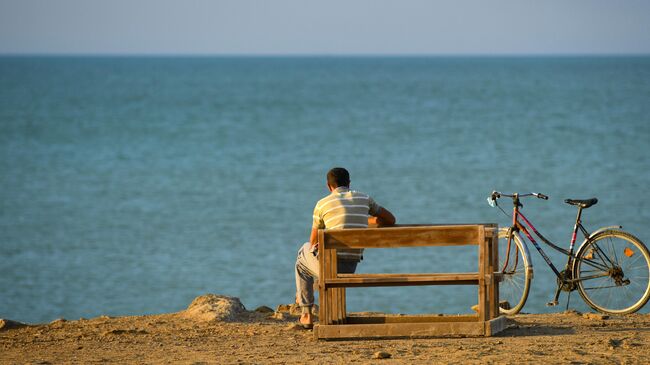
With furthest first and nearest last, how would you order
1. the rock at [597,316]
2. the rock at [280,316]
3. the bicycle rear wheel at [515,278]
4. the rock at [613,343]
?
the rock at [280,316], the bicycle rear wheel at [515,278], the rock at [597,316], the rock at [613,343]

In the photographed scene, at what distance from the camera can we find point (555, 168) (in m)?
44.9

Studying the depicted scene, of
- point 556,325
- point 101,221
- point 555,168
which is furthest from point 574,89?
point 556,325

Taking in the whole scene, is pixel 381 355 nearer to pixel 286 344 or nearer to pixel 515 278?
pixel 286 344

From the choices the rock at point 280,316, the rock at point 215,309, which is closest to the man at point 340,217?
the rock at point 280,316

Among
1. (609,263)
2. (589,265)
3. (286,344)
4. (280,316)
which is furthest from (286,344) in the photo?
(609,263)

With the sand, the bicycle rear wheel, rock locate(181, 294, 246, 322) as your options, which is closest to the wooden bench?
the sand

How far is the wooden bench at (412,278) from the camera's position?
8867 millimetres

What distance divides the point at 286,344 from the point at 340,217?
107 cm

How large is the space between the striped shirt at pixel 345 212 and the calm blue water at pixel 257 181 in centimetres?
1005

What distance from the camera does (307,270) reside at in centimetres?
964

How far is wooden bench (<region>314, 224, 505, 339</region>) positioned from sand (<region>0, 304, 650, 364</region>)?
0.10 meters

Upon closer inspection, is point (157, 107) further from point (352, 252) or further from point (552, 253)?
point (352, 252)

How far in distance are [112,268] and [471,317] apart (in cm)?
1743

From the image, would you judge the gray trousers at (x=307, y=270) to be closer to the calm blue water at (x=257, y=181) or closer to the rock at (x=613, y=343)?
the rock at (x=613, y=343)
